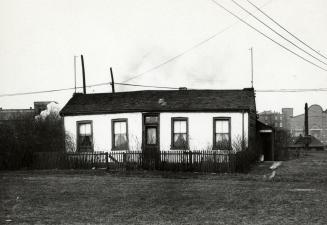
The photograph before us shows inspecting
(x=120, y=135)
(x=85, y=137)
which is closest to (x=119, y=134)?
(x=120, y=135)

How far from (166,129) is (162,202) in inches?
588

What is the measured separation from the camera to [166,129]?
27.4 metres

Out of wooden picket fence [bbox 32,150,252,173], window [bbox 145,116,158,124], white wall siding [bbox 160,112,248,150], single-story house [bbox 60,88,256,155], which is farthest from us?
window [bbox 145,116,158,124]

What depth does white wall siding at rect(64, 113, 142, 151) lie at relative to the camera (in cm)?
2764

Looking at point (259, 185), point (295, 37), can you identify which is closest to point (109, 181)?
point (259, 185)

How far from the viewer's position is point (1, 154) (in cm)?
2608

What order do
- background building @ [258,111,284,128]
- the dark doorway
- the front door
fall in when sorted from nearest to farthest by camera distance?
1. the front door
2. the dark doorway
3. background building @ [258,111,284,128]

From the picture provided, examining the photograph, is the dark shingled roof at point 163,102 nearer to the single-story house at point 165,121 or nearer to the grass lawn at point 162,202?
the single-story house at point 165,121

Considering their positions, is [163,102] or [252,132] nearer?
[163,102]


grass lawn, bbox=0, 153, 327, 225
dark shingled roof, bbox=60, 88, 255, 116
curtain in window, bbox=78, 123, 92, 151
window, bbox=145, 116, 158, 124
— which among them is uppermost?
dark shingled roof, bbox=60, 88, 255, 116

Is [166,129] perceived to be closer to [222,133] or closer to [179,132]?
[179,132]

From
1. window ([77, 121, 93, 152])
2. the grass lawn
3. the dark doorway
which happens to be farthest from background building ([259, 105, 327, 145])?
the grass lawn

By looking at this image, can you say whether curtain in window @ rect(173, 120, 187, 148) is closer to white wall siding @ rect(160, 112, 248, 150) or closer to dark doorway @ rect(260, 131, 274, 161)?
white wall siding @ rect(160, 112, 248, 150)

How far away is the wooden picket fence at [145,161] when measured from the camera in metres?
22.3
